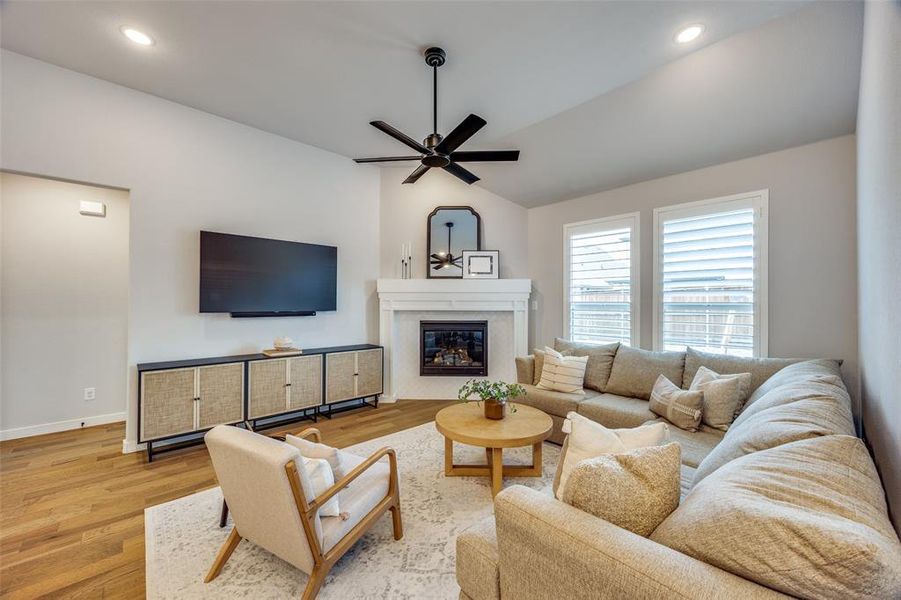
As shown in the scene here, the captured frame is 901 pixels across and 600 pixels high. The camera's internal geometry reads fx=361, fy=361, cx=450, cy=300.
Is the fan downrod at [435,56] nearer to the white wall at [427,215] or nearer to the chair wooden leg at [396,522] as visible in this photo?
the white wall at [427,215]

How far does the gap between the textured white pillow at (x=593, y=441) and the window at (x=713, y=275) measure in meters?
2.44

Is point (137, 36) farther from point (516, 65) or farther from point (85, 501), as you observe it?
point (85, 501)

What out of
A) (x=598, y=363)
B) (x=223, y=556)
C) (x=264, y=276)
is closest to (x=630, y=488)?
(x=223, y=556)

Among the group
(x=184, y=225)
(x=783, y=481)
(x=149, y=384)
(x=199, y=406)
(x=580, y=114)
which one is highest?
(x=580, y=114)

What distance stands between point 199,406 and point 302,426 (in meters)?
1.03

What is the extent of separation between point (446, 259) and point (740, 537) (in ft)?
14.4

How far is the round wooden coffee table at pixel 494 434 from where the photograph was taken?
7.98 feet

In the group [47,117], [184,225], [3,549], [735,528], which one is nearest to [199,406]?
[3,549]

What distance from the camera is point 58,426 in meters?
3.66

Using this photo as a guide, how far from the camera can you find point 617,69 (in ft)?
9.20

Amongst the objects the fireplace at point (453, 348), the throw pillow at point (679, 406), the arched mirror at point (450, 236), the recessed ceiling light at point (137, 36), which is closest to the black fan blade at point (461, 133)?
the recessed ceiling light at point (137, 36)

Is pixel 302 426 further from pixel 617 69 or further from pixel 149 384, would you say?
pixel 617 69

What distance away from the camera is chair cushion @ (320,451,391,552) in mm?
1697

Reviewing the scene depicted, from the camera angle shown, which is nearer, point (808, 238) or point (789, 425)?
point (789, 425)
